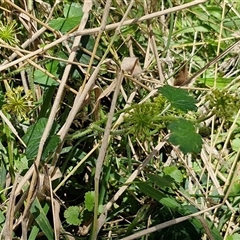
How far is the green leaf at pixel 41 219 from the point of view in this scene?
1202 mm

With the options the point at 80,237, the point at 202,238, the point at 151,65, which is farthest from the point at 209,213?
the point at 151,65

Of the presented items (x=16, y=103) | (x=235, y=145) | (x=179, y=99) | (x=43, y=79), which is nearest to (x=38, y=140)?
(x=16, y=103)

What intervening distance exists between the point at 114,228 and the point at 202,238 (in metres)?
0.23

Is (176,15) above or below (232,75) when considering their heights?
above

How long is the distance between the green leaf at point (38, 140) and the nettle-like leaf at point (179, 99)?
0.93ft

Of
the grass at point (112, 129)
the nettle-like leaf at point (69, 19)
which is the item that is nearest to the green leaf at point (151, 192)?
the grass at point (112, 129)

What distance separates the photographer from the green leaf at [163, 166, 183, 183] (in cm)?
134

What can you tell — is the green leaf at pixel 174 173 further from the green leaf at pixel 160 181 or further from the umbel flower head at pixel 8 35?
the umbel flower head at pixel 8 35

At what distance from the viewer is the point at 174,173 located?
4.42 feet

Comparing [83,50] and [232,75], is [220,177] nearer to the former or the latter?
[232,75]

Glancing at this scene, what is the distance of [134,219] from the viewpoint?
4.23 ft

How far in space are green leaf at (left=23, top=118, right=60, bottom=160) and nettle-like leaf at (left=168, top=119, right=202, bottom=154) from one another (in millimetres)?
295

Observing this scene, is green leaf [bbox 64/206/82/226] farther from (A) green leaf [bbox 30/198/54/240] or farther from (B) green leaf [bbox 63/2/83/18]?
(B) green leaf [bbox 63/2/83/18]

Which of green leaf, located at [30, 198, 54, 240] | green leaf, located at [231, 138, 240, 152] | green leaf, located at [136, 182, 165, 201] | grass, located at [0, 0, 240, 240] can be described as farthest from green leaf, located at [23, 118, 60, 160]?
green leaf, located at [231, 138, 240, 152]
